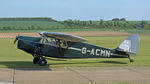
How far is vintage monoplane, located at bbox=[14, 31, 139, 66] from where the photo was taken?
1754cm

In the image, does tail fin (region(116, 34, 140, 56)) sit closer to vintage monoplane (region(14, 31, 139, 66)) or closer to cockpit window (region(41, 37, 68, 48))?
vintage monoplane (region(14, 31, 139, 66))

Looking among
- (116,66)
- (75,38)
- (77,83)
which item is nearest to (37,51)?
(75,38)

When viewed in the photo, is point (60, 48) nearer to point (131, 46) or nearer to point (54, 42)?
point (54, 42)

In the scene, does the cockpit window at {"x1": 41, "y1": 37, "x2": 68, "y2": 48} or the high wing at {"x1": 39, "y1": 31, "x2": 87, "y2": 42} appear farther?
the cockpit window at {"x1": 41, "y1": 37, "x2": 68, "y2": 48}

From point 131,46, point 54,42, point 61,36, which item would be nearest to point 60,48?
point 54,42

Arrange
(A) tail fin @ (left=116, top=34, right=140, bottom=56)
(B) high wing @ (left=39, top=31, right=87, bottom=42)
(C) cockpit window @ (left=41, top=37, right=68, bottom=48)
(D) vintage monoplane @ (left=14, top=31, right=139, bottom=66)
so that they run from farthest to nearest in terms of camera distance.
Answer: (A) tail fin @ (left=116, top=34, right=140, bottom=56) → (C) cockpit window @ (left=41, top=37, right=68, bottom=48) → (D) vintage monoplane @ (left=14, top=31, right=139, bottom=66) → (B) high wing @ (left=39, top=31, right=87, bottom=42)


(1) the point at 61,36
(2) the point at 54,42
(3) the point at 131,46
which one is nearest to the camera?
(1) the point at 61,36

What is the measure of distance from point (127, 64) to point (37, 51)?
5596 mm

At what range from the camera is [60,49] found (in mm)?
18078

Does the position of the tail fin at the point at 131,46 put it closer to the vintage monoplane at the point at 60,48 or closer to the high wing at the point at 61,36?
the vintage monoplane at the point at 60,48

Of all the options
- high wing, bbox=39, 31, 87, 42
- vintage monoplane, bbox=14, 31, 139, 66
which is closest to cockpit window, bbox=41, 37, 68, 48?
vintage monoplane, bbox=14, 31, 139, 66

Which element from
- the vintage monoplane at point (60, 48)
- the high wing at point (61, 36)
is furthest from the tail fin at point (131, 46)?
the high wing at point (61, 36)

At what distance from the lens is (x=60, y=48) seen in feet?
59.3

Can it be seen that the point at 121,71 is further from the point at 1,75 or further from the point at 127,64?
the point at 1,75
